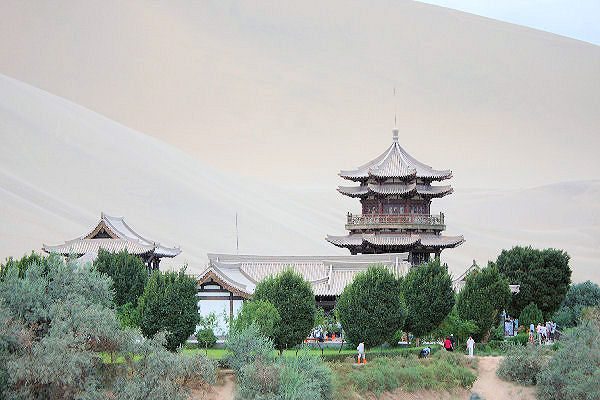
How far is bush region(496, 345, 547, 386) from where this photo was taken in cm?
3853

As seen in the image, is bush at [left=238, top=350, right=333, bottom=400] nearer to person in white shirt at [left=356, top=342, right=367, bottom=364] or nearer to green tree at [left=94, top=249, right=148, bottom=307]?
person in white shirt at [left=356, top=342, right=367, bottom=364]

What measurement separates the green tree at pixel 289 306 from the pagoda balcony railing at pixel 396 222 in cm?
1776

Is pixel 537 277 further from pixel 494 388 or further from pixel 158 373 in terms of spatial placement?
pixel 158 373

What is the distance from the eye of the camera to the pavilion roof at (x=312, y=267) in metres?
44.7

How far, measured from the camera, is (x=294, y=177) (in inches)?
6412

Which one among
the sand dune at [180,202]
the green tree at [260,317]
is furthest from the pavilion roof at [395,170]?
the sand dune at [180,202]

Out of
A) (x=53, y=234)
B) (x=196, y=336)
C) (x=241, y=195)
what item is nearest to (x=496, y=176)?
(x=241, y=195)

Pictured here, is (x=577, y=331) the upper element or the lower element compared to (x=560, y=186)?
lower

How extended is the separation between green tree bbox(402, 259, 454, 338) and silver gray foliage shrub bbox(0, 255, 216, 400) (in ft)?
42.3

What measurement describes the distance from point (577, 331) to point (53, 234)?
64.8 meters

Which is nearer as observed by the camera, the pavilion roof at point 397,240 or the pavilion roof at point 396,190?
the pavilion roof at point 397,240

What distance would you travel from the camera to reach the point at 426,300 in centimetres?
4169

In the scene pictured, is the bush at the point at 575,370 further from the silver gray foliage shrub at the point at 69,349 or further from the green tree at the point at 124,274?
the green tree at the point at 124,274

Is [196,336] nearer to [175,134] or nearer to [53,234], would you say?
[53,234]
